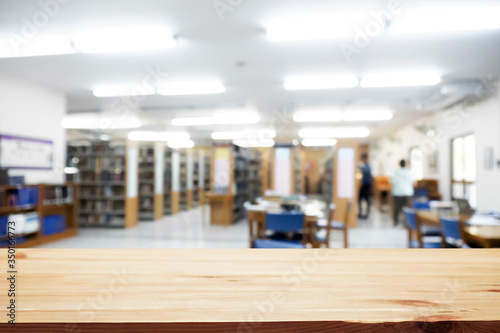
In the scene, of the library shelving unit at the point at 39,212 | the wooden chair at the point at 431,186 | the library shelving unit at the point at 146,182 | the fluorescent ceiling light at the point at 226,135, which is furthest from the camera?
the fluorescent ceiling light at the point at 226,135

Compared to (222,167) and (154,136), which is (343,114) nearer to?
(222,167)

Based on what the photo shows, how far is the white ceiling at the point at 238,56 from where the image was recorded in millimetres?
3383

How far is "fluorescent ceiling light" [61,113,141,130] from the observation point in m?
9.34

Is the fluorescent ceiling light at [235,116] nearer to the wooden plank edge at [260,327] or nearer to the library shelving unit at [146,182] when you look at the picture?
the library shelving unit at [146,182]

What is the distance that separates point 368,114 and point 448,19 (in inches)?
204

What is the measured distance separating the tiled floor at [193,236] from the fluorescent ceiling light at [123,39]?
3321 mm

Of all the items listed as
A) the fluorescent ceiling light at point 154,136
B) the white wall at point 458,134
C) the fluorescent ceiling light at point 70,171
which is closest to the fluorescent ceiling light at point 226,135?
the fluorescent ceiling light at point 154,136

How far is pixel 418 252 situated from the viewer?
840mm

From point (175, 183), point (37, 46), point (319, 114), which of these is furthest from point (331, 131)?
point (37, 46)

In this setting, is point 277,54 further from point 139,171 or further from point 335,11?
point 139,171

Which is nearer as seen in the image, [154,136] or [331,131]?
[331,131]

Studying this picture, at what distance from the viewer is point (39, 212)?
19.2 feet

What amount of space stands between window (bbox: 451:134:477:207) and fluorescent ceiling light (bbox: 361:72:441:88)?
1906 mm

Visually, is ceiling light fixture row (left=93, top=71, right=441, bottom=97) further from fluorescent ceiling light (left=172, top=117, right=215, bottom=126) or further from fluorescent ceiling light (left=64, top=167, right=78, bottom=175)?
fluorescent ceiling light (left=64, top=167, right=78, bottom=175)
